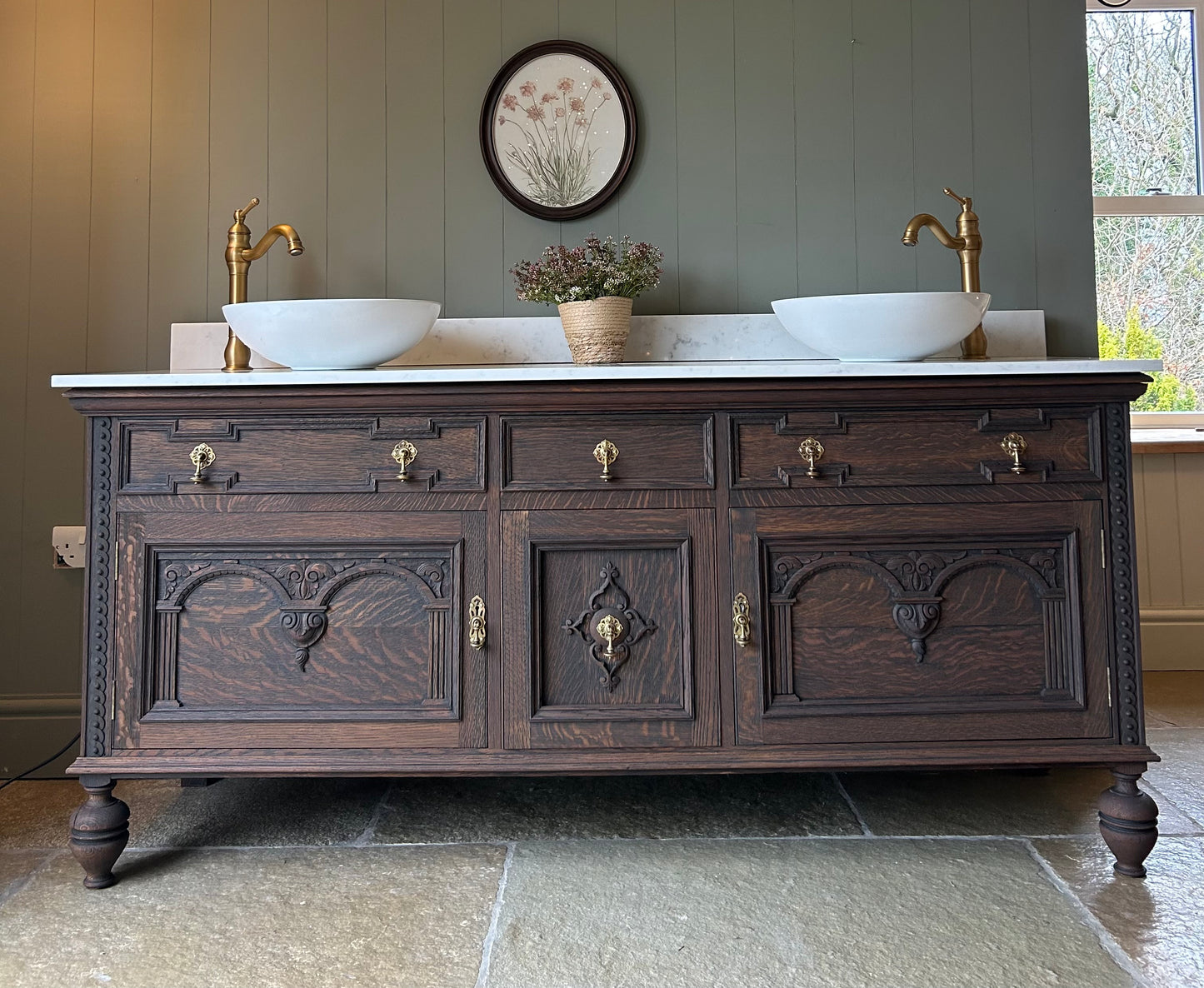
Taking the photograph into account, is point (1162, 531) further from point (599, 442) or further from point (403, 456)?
point (403, 456)

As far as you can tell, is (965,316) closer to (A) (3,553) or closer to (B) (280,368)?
(B) (280,368)

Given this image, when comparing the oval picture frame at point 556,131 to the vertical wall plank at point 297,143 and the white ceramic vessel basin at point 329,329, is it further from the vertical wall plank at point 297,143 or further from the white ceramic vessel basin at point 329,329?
the white ceramic vessel basin at point 329,329

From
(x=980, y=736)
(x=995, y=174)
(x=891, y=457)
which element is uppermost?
(x=995, y=174)

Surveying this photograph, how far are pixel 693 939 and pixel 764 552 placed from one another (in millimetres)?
591

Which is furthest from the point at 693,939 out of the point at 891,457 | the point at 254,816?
the point at 254,816

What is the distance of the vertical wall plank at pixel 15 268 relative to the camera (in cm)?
200

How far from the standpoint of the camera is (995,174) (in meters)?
1.99

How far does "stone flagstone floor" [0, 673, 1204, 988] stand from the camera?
120 centimetres

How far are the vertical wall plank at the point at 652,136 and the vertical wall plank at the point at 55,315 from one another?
4.00 ft

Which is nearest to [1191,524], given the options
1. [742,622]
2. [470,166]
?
[742,622]

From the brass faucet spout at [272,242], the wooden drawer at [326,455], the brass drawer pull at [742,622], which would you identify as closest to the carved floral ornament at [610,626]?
the brass drawer pull at [742,622]

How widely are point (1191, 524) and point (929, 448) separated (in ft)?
6.06

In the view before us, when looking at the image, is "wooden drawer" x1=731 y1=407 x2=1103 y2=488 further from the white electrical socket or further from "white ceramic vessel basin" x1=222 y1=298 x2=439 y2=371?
the white electrical socket

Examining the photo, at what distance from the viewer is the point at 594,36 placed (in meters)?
2.00
